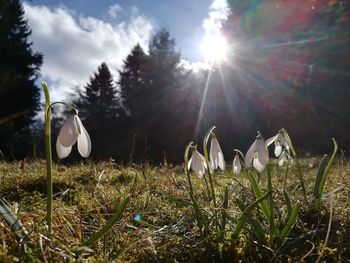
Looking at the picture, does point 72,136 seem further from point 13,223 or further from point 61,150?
point 13,223

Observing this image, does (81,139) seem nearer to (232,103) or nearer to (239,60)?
(232,103)

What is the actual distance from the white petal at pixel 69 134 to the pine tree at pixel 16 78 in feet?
54.8

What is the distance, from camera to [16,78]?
61.1 ft

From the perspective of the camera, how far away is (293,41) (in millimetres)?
16172

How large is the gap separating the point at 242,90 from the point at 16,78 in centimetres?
1152

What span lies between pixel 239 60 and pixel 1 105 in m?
12.3

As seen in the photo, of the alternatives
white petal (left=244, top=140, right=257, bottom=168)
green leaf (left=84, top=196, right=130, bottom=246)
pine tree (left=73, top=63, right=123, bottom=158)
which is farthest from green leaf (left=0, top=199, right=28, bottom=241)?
pine tree (left=73, top=63, right=123, bottom=158)

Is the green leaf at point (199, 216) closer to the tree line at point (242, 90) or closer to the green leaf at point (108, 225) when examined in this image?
the green leaf at point (108, 225)

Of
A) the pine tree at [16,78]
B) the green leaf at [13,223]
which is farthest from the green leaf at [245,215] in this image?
the pine tree at [16,78]

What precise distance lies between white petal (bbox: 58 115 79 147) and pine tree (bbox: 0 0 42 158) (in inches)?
657

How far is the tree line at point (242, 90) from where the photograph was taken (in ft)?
49.5

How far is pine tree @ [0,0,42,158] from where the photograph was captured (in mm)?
17219

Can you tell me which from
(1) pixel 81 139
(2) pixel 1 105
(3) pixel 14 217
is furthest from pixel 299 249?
(2) pixel 1 105

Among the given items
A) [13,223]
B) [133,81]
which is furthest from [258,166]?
[133,81]
